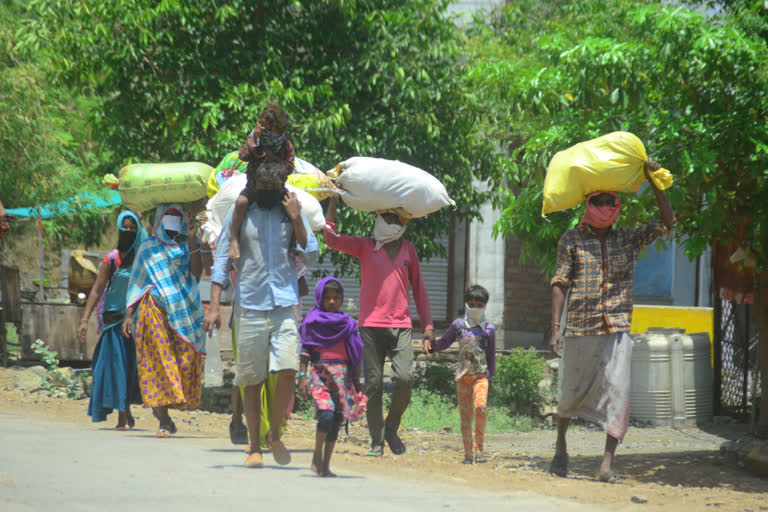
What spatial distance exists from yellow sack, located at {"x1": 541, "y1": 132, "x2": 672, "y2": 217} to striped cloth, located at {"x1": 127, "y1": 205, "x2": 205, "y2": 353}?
9.62 ft

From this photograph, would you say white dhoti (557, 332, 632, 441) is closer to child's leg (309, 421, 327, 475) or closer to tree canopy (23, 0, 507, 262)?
child's leg (309, 421, 327, 475)

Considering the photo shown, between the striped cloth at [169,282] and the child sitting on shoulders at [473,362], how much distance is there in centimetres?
200

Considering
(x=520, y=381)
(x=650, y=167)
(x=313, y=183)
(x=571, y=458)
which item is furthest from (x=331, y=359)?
(x=520, y=381)

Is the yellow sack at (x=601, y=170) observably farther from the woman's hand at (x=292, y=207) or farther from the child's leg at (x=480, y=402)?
the woman's hand at (x=292, y=207)

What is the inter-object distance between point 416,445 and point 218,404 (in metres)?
4.01

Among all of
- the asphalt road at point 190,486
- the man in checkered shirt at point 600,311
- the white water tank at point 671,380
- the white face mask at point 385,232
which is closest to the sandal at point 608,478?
the man in checkered shirt at point 600,311

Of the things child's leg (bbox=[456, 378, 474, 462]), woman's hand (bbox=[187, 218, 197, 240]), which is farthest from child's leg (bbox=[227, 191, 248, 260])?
child's leg (bbox=[456, 378, 474, 462])

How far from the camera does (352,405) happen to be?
5750 mm

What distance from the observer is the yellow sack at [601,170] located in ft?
20.4

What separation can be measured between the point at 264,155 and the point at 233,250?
64 cm

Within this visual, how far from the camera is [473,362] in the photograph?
22.9 ft

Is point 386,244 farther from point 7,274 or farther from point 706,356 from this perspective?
point 7,274

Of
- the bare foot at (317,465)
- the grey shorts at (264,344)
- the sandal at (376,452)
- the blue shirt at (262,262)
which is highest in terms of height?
the blue shirt at (262,262)

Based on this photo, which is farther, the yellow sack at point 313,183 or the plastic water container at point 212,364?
the plastic water container at point 212,364
